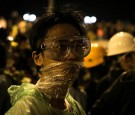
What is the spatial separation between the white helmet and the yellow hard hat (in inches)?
29.0

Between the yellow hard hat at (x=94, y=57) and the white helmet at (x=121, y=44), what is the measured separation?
0.74m

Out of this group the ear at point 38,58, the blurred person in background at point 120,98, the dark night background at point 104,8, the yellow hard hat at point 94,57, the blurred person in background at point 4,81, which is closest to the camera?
the ear at point 38,58

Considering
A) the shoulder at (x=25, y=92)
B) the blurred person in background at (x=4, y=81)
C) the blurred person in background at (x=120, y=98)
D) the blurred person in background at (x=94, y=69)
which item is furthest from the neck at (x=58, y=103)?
the blurred person in background at (x=94, y=69)

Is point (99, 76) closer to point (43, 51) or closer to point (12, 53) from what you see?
point (12, 53)

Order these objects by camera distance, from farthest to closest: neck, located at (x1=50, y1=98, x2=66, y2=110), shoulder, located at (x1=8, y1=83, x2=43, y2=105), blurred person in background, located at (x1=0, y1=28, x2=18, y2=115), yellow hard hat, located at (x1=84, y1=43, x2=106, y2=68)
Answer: yellow hard hat, located at (x1=84, y1=43, x2=106, y2=68), blurred person in background, located at (x1=0, y1=28, x2=18, y2=115), neck, located at (x1=50, y1=98, x2=66, y2=110), shoulder, located at (x1=8, y1=83, x2=43, y2=105)

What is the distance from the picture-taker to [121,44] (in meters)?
7.04

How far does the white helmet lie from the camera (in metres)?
6.91

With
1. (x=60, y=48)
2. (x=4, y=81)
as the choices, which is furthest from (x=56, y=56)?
(x=4, y=81)

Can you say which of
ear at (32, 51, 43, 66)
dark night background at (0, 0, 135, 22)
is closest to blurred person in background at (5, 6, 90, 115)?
ear at (32, 51, 43, 66)

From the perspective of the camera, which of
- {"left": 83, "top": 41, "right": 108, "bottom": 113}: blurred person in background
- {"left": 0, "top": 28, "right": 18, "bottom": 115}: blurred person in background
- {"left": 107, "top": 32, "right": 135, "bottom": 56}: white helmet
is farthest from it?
{"left": 83, "top": 41, "right": 108, "bottom": 113}: blurred person in background

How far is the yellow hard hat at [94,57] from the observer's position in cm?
795

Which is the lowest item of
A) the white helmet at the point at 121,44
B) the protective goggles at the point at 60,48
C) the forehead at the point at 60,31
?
the white helmet at the point at 121,44

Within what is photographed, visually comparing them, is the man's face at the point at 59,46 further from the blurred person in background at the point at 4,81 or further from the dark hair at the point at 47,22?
the blurred person in background at the point at 4,81

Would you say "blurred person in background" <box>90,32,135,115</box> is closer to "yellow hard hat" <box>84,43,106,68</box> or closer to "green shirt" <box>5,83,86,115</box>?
"yellow hard hat" <box>84,43,106,68</box>
